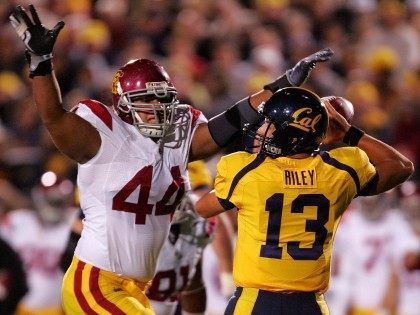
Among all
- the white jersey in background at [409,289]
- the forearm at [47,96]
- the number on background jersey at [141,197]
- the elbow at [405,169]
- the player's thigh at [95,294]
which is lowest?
the white jersey in background at [409,289]

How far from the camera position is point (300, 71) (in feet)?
17.3

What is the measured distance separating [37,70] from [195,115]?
3.01 feet

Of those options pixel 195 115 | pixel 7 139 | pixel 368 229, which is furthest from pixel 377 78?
pixel 195 115

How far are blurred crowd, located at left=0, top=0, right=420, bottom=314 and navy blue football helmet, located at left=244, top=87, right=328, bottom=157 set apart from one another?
4587 mm

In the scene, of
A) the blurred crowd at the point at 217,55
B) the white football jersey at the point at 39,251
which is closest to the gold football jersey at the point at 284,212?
the white football jersey at the point at 39,251

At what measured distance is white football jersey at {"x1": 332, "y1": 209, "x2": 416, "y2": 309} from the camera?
28.3 feet

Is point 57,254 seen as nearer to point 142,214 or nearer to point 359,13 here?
point 142,214

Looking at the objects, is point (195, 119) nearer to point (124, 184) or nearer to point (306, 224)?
point (124, 184)

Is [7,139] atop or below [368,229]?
atop

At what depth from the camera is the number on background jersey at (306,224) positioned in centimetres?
463

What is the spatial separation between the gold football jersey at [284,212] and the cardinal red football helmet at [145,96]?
44cm

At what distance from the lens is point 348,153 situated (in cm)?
480

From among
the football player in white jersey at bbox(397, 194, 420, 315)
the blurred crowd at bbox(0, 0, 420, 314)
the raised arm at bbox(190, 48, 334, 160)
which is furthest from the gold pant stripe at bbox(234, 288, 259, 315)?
the blurred crowd at bbox(0, 0, 420, 314)

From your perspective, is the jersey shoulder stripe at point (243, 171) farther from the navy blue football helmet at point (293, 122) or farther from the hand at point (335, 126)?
the hand at point (335, 126)
